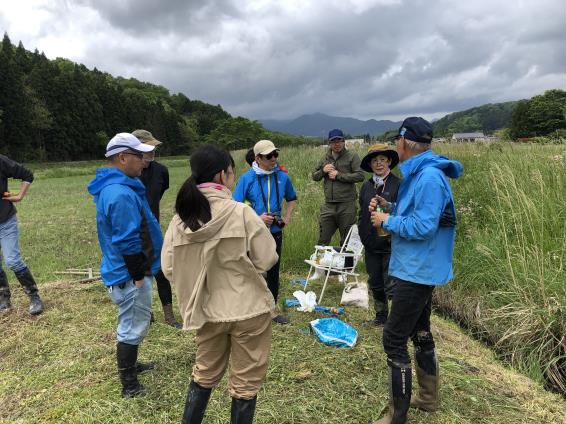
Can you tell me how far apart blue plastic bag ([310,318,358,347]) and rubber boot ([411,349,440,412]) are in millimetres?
1000

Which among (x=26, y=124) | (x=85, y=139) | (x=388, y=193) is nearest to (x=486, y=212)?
(x=388, y=193)

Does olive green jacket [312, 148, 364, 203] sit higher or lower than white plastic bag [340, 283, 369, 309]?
higher

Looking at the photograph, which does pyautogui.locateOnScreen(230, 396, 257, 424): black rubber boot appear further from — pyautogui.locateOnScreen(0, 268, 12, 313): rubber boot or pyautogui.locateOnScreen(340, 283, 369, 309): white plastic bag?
pyautogui.locateOnScreen(0, 268, 12, 313): rubber boot

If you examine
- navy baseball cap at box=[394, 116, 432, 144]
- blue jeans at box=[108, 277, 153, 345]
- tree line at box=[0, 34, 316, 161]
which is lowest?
blue jeans at box=[108, 277, 153, 345]

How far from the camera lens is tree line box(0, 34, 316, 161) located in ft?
138

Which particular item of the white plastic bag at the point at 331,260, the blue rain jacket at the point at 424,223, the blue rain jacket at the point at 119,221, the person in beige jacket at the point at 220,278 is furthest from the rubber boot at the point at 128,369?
the white plastic bag at the point at 331,260

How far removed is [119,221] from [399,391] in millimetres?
2284

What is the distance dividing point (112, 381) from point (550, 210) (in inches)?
210

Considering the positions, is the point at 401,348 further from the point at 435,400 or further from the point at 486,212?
the point at 486,212

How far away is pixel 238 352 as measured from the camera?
2199 millimetres

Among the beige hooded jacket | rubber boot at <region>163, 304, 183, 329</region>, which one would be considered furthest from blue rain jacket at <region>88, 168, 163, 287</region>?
rubber boot at <region>163, 304, 183, 329</region>

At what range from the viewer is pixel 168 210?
12.8 m

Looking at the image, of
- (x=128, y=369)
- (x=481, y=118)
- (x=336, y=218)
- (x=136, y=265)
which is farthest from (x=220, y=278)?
(x=481, y=118)

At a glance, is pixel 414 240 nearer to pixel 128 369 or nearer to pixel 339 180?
pixel 128 369
